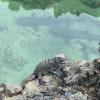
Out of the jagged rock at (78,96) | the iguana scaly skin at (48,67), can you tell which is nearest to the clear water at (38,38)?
the iguana scaly skin at (48,67)

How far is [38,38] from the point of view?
1463 centimetres

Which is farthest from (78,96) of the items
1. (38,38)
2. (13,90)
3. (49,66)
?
(38,38)

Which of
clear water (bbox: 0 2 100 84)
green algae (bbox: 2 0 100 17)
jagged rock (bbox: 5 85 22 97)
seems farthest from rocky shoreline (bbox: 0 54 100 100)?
green algae (bbox: 2 0 100 17)

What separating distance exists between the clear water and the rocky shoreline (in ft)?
12.5

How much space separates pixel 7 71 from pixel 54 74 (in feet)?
13.9

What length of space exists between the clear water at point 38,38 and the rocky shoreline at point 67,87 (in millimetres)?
3810

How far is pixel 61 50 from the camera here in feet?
45.4

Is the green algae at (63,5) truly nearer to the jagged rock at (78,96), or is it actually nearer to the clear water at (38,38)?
the clear water at (38,38)

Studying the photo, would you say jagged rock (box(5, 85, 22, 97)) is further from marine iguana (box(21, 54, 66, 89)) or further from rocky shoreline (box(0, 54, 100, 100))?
marine iguana (box(21, 54, 66, 89))

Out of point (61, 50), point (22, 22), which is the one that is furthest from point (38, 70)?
point (22, 22)

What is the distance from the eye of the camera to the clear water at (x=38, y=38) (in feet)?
41.8

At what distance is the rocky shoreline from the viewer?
7570 mm

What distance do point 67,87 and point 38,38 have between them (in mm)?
6992

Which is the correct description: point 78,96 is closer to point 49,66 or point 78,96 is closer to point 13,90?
point 49,66
